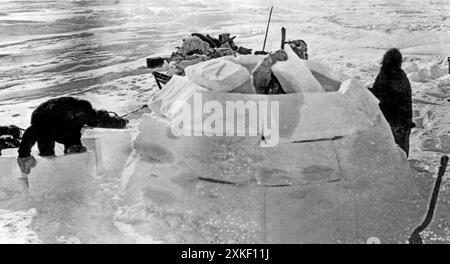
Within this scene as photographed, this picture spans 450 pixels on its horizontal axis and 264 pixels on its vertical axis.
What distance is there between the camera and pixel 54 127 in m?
2.22

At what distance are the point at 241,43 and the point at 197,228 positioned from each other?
128 inches

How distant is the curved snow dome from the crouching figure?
75 cm

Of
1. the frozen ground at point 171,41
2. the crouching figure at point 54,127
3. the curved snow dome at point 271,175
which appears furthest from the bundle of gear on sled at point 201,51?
the curved snow dome at point 271,175

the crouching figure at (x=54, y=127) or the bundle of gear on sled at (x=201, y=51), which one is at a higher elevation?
the bundle of gear on sled at (x=201, y=51)

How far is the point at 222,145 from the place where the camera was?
63.4 inches

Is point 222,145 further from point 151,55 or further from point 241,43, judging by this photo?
point 151,55

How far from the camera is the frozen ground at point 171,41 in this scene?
326 cm

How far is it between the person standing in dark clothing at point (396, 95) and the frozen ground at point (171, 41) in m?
0.22

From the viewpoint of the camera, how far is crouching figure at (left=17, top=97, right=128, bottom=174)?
7.00ft

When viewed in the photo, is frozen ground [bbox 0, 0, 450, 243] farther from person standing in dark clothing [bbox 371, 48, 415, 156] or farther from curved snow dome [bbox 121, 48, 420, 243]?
curved snow dome [bbox 121, 48, 420, 243]

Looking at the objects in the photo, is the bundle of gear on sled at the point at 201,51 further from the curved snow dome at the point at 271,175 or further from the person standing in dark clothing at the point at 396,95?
the curved snow dome at the point at 271,175

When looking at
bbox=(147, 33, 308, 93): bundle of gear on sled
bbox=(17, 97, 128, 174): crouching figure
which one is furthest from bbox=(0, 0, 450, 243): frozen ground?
bbox=(17, 97, 128, 174): crouching figure

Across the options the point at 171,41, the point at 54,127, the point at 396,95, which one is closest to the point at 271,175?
the point at 396,95
